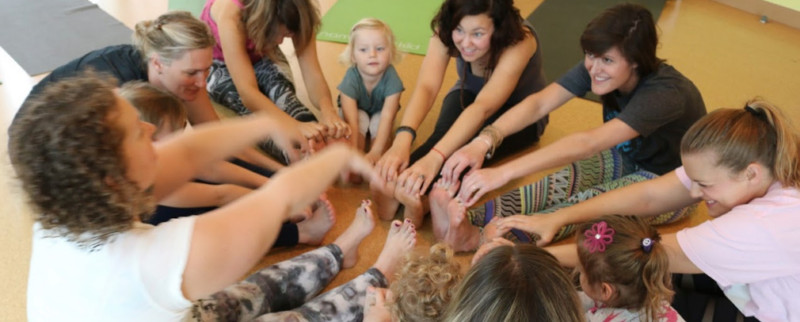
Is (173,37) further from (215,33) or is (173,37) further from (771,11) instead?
(771,11)

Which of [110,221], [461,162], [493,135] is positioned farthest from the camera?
[493,135]

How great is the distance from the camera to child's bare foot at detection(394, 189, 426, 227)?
1818 mm

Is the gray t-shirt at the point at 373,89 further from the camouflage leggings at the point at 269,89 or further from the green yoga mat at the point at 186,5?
the green yoga mat at the point at 186,5

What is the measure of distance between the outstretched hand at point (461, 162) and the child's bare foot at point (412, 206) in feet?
0.36

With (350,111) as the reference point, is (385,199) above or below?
below

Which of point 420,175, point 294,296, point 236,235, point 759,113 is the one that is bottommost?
point 294,296

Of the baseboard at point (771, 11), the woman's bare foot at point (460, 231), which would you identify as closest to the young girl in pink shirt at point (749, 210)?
the woman's bare foot at point (460, 231)

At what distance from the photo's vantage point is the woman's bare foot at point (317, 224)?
185 cm

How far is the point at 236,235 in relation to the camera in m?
0.96

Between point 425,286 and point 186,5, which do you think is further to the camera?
point 186,5

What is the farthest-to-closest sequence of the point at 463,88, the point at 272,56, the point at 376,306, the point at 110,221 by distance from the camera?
the point at 272,56, the point at 463,88, the point at 376,306, the point at 110,221

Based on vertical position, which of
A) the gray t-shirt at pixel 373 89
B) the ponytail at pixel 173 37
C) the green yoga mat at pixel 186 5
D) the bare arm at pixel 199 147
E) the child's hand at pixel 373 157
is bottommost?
the child's hand at pixel 373 157

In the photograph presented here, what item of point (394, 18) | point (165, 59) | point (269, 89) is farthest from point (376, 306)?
point (394, 18)

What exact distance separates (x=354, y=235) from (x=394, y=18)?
70.5 inches
